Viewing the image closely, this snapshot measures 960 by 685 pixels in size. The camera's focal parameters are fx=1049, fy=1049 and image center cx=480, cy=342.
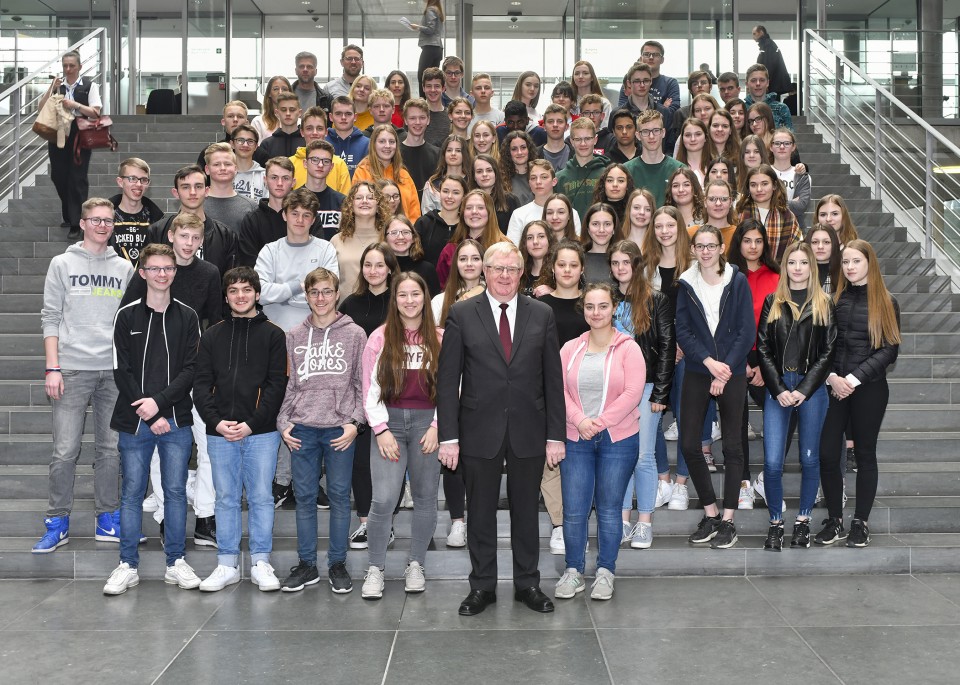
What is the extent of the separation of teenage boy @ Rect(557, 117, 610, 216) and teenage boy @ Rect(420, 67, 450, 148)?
6.11ft

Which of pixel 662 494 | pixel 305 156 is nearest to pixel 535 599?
pixel 662 494

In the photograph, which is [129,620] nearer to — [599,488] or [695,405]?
[599,488]

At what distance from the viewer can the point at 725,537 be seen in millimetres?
6184

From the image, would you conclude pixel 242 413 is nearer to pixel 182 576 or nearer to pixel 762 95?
pixel 182 576

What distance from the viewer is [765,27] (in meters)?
14.8

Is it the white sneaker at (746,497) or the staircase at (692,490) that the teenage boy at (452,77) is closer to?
the staircase at (692,490)

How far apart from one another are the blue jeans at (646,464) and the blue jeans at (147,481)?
99.4 inches

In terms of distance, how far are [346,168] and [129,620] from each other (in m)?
3.93

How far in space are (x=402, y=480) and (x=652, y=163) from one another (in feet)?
11.8

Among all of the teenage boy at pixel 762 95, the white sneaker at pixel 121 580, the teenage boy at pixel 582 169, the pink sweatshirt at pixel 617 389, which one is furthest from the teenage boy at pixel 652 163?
the white sneaker at pixel 121 580

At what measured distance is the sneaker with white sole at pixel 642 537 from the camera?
612 cm

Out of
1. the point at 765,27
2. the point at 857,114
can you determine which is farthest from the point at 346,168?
the point at 765,27

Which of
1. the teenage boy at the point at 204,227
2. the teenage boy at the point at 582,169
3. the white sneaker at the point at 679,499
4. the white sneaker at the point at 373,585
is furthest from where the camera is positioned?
the teenage boy at the point at 582,169

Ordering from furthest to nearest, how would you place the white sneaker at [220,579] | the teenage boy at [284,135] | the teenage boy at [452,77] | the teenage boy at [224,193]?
the teenage boy at [452,77] < the teenage boy at [284,135] < the teenage boy at [224,193] < the white sneaker at [220,579]
